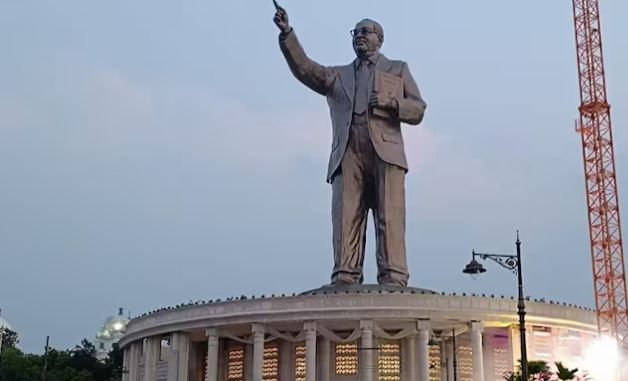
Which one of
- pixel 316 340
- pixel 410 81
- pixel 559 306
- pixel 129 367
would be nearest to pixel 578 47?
pixel 410 81

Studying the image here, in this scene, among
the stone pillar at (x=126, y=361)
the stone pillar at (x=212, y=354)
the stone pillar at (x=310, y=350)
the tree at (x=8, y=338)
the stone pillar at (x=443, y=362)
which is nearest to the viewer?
the stone pillar at (x=310, y=350)

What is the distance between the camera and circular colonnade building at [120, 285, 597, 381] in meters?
45.5

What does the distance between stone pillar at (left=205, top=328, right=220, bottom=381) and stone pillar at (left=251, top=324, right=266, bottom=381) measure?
97.2 inches

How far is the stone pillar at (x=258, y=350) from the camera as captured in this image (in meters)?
45.9

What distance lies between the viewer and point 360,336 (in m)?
46.3

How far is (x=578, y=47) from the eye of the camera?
72.9m

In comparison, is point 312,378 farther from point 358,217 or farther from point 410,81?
point 410,81

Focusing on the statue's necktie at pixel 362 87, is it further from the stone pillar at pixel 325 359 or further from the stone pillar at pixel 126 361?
the stone pillar at pixel 126 361

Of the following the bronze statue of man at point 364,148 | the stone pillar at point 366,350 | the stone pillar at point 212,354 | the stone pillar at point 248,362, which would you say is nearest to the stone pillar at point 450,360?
the bronze statue of man at point 364,148

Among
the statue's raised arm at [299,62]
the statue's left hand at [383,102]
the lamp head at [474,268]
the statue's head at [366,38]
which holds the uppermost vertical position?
the statue's head at [366,38]

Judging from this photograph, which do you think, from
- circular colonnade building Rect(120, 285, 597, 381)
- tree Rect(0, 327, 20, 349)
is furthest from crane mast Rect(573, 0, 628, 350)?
tree Rect(0, 327, 20, 349)

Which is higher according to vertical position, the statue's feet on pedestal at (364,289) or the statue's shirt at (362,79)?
the statue's shirt at (362,79)

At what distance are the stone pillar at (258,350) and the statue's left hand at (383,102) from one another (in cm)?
1374

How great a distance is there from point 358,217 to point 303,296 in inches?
292
